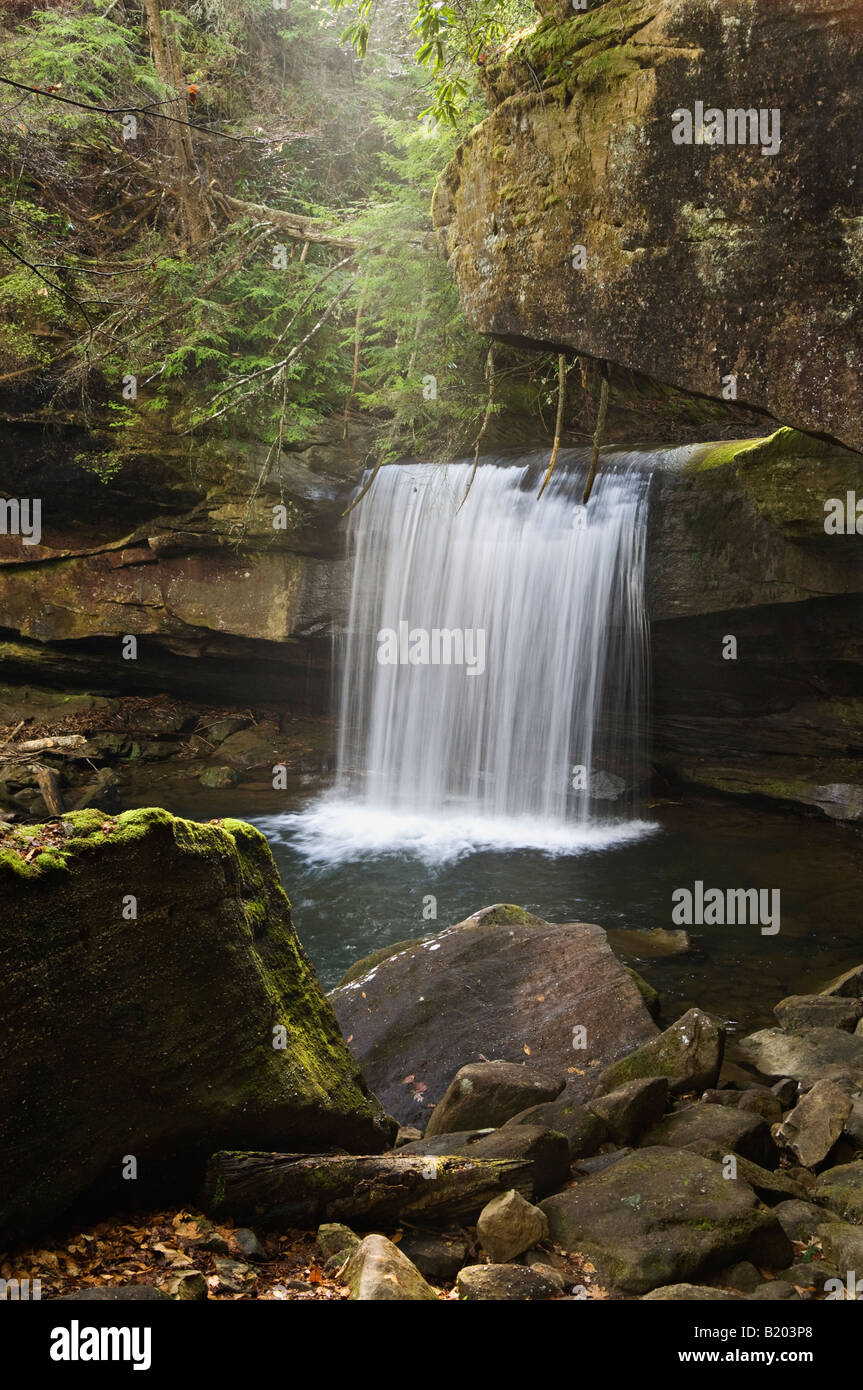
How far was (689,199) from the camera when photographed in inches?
163

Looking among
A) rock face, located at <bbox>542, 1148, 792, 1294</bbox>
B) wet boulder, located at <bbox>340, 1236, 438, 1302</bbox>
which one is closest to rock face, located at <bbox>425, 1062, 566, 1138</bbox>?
rock face, located at <bbox>542, 1148, 792, 1294</bbox>

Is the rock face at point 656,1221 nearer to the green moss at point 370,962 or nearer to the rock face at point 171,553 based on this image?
the green moss at point 370,962

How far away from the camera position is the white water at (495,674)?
37.9 ft

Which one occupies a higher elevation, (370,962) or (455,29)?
(455,29)

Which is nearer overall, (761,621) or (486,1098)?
(486,1098)

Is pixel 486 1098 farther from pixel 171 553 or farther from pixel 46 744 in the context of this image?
pixel 171 553

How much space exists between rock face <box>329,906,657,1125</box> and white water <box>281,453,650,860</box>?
4.53 meters

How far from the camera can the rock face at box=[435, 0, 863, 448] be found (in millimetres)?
3795

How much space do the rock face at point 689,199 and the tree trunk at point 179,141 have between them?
34.9 feet
